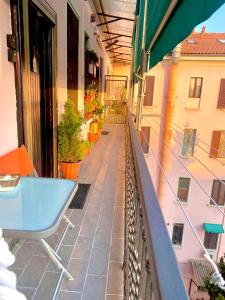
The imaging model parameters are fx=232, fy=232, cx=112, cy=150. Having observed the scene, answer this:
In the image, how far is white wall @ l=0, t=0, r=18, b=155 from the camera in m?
1.74

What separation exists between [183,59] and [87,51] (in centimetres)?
A: 510

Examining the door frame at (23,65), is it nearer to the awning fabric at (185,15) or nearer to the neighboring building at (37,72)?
the neighboring building at (37,72)

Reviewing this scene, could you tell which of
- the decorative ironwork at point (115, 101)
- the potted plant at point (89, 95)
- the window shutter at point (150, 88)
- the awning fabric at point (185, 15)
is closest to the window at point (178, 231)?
the decorative ironwork at point (115, 101)

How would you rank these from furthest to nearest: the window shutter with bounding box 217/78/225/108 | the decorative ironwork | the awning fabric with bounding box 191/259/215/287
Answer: the decorative ironwork
the window shutter with bounding box 217/78/225/108
the awning fabric with bounding box 191/259/215/287

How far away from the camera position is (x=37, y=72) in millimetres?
2557

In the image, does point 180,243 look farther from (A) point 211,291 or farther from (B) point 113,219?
(B) point 113,219

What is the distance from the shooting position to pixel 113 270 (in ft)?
5.57

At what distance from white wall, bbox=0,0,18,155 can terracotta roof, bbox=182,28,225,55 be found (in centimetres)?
790

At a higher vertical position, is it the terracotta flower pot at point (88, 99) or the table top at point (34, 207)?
the terracotta flower pot at point (88, 99)

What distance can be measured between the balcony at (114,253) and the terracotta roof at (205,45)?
7.39 m

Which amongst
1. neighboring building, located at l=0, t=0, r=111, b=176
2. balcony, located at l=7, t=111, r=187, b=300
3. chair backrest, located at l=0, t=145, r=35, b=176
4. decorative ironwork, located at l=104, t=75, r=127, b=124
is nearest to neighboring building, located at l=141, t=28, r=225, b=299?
decorative ironwork, located at l=104, t=75, r=127, b=124

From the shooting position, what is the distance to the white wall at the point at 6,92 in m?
1.74

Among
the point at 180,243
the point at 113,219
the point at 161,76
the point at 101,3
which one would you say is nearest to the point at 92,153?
the point at 113,219

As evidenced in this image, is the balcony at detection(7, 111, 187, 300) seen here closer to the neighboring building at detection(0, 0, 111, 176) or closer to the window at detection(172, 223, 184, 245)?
the neighboring building at detection(0, 0, 111, 176)
